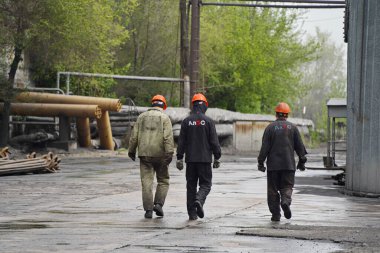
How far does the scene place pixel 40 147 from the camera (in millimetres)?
36125

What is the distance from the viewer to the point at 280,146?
13.6m

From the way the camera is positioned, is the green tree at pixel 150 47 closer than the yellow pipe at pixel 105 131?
No

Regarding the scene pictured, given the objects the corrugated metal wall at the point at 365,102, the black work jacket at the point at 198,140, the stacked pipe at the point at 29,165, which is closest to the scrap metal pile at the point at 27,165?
the stacked pipe at the point at 29,165

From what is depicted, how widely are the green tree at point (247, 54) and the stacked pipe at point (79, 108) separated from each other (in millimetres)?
17581

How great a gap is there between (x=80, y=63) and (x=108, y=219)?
25.1 meters

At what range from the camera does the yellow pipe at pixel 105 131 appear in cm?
3734

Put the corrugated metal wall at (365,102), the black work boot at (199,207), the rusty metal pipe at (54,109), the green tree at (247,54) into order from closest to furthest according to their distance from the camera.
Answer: the black work boot at (199,207) → the corrugated metal wall at (365,102) → the rusty metal pipe at (54,109) → the green tree at (247,54)

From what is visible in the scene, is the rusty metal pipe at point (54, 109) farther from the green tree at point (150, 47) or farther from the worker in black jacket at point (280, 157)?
the worker in black jacket at point (280, 157)

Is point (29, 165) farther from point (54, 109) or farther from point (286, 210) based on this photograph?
point (286, 210)

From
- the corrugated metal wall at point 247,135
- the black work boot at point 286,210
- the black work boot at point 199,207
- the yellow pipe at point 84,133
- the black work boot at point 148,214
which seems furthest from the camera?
the corrugated metal wall at point 247,135

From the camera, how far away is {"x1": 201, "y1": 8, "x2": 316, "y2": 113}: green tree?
5688 cm

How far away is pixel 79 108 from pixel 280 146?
2224 centimetres

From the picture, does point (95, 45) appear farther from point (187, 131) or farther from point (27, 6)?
point (187, 131)

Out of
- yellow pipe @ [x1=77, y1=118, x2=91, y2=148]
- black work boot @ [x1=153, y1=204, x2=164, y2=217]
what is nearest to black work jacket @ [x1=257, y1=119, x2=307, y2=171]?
black work boot @ [x1=153, y1=204, x2=164, y2=217]
